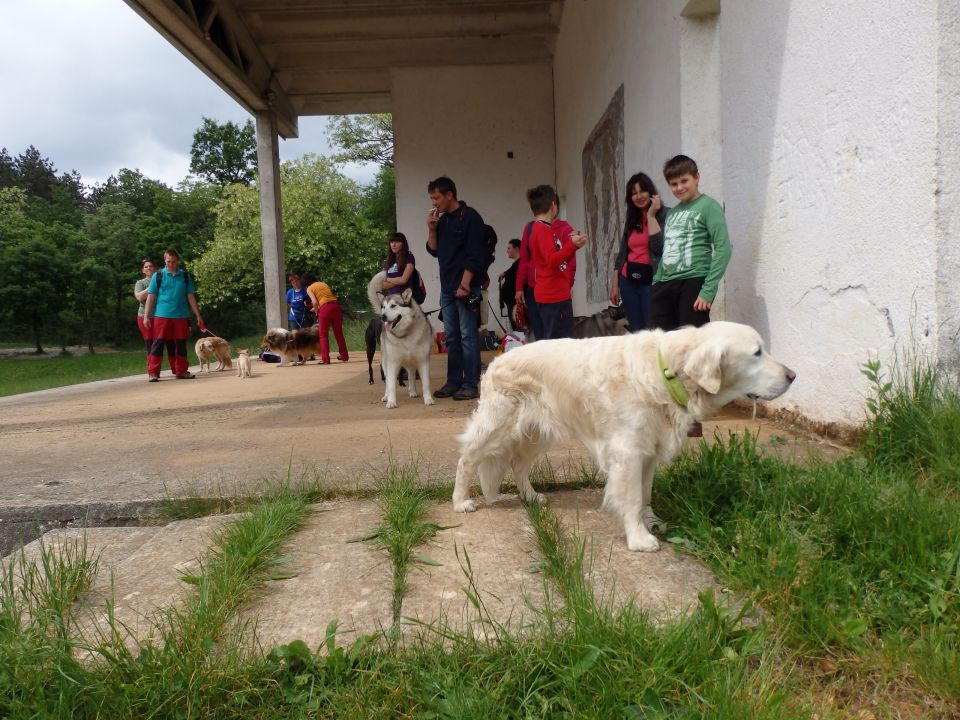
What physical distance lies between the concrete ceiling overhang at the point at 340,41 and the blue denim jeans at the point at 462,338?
768cm

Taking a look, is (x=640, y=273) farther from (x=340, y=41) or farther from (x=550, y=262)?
(x=340, y=41)

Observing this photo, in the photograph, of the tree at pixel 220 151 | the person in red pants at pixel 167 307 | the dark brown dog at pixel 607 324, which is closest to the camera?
the dark brown dog at pixel 607 324

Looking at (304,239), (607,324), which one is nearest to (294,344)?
(607,324)

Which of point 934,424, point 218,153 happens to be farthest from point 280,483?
point 218,153

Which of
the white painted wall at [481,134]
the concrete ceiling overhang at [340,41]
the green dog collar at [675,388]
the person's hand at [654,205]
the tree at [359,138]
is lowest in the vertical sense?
the green dog collar at [675,388]

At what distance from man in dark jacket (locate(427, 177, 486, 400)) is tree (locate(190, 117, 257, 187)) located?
207 ft

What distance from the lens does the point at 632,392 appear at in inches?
102

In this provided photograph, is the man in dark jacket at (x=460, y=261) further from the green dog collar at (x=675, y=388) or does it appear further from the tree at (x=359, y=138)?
the tree at (x=359, y=138)

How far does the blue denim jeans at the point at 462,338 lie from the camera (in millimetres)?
6602

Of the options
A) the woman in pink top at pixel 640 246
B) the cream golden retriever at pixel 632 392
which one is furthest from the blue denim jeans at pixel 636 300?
the cream golden retriever at pixel 632 392

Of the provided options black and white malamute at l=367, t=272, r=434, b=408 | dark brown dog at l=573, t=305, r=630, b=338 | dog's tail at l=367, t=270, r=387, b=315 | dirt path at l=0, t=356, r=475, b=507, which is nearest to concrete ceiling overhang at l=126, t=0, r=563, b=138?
dog's tail at l=367, t=270, r=387, b=315

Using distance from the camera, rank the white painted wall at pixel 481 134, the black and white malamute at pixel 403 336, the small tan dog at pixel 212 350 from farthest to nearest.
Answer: the white painted wall at pixel 481 134
the small tan dog at pixel 212 350
the black and white malamute at pixel 403 336

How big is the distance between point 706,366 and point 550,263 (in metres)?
3.25

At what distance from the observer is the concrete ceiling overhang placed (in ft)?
42.0
